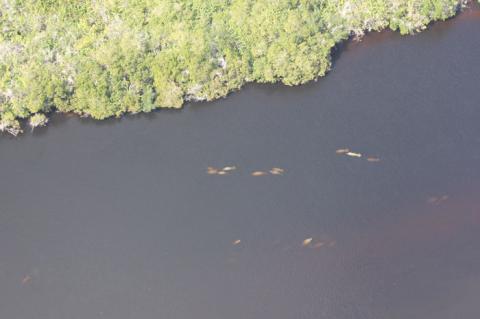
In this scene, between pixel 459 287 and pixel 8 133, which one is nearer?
pixel 459 287

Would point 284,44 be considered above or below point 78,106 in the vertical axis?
above

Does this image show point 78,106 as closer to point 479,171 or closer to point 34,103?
point 34,103

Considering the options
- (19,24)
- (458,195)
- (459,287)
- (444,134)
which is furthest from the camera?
(19,24)

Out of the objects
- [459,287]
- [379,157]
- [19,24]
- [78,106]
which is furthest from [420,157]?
[19,24]

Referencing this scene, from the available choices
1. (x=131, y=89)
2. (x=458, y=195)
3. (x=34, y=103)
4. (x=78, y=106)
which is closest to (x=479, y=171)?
(x=458, y=195)

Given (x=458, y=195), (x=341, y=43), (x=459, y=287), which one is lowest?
(x=459, y=287)

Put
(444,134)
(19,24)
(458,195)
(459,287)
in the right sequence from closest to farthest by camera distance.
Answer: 1. (459,287)
2. (458,195)
3. (444,134)
4. (19,24)
